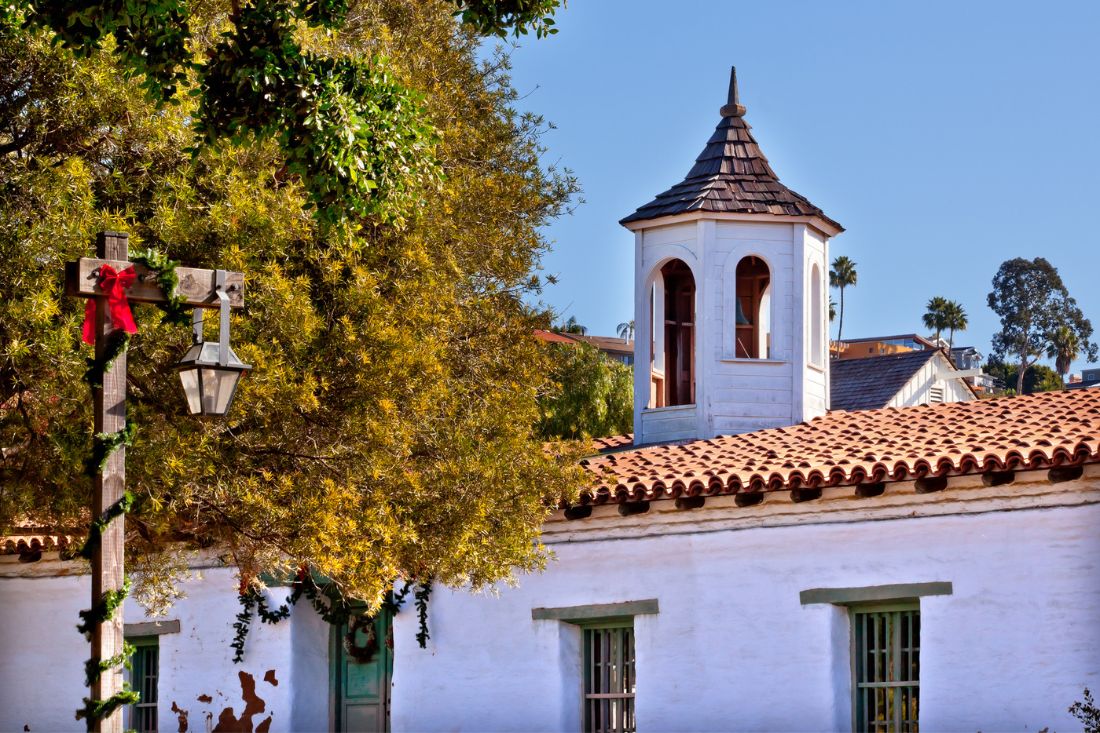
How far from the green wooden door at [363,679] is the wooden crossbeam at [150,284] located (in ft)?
27.9

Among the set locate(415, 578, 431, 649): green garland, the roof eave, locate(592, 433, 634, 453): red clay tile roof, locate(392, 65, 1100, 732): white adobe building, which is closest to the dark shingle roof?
the roof eave

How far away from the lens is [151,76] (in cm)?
1097

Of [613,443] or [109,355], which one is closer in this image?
[109,355]

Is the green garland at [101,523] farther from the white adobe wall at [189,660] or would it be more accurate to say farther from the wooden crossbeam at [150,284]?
the white adobe wall at [189,660]

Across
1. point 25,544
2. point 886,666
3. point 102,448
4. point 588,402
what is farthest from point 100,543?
point 588,402

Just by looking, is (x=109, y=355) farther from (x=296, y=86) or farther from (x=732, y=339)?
(x=732, y=339)

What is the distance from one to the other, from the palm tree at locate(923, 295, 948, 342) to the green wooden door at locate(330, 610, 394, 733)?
2054 inches

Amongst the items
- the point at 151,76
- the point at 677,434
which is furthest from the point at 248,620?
the point at 151,76

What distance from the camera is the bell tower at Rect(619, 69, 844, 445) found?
19109 millimetres

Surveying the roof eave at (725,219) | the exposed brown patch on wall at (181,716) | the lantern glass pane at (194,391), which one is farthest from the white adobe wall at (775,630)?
the lantern glass pane at (194,391)

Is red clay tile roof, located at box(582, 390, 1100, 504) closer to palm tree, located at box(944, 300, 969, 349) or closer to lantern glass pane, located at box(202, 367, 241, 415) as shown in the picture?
lantern glass pane, located at box(202, 367, 241, 415)

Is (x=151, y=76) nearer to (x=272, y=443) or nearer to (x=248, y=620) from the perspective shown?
(x=272, y=443)

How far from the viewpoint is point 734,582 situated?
15.1 meters

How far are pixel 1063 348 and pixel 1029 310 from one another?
2950mm
